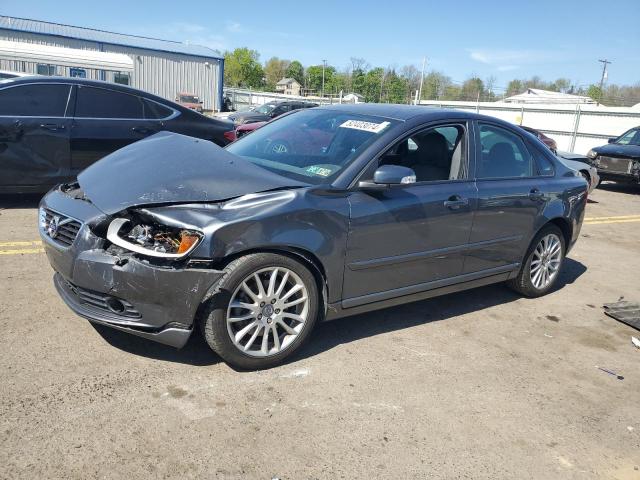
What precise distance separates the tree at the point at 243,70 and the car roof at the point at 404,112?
91566mm

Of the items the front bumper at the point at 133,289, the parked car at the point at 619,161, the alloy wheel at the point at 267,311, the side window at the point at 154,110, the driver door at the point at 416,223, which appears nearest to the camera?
the front bumper at the point at 133,289

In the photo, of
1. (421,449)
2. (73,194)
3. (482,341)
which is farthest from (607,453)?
(73,194)

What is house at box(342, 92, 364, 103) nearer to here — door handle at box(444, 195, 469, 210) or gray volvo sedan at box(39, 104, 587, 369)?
gray volvo sedan at box(39, 104, 587, 369)

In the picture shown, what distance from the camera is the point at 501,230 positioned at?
4.63 m

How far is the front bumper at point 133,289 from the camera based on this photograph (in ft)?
9.88

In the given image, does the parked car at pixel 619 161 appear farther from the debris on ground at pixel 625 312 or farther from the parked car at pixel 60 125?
the parked car at pixel 60 125

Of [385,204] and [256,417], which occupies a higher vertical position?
[385,204]

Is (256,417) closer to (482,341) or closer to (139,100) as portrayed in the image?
(482,341)

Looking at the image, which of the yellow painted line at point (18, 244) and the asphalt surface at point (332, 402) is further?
the yellow painted line at point (18, 244)

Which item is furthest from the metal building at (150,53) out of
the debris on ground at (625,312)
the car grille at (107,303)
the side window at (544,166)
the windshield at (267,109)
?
the car grille at (107,303)

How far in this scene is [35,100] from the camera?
6680 mm

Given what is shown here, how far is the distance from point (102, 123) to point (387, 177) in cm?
486

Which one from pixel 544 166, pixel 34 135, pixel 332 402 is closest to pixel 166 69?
pixel 34 135

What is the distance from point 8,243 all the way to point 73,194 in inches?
88.5
